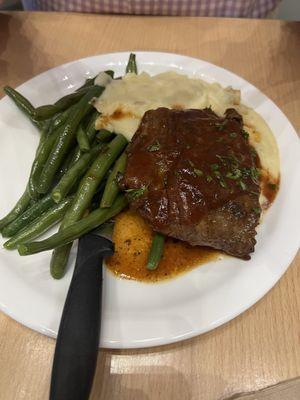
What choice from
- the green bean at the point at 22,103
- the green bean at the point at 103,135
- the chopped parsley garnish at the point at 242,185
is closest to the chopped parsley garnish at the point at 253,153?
the chopped parsley garnish at the point at 242,185

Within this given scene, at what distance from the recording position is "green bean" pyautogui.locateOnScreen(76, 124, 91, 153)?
7.36 ft

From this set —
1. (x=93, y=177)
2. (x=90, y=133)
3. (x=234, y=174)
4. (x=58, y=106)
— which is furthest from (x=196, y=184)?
(x=58, y=106)

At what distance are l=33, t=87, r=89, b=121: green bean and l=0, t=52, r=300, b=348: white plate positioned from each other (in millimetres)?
209

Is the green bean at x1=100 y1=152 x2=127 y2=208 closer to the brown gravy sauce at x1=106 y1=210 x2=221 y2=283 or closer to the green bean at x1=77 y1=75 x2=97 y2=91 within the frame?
the brown gravy sauce at x1=106 y1=210 x2=221 y2=283

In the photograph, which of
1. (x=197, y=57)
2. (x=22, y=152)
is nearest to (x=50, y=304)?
(x=22, y=152)

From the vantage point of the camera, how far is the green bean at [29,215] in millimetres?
2086

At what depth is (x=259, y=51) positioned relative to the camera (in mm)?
3107

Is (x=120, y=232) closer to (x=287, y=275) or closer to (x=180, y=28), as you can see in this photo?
(x=287, y=275)

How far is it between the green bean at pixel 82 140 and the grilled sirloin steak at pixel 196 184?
258 millimetres

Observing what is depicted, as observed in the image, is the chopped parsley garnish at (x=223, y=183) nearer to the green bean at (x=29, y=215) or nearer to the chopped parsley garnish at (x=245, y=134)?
the chopped parsley garnish at (x=245, y=134)

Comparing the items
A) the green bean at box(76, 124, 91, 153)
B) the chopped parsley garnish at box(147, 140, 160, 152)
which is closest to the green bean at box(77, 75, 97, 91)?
the green bean at box(76, 124, 91, 153)

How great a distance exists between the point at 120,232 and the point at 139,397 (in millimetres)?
807

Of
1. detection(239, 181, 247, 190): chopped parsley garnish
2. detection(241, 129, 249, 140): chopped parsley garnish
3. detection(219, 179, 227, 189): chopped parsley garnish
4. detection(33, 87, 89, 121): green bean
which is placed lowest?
detection(239, 181, 247, 190): chopped parsley garnish

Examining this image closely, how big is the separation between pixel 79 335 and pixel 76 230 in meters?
0.56
